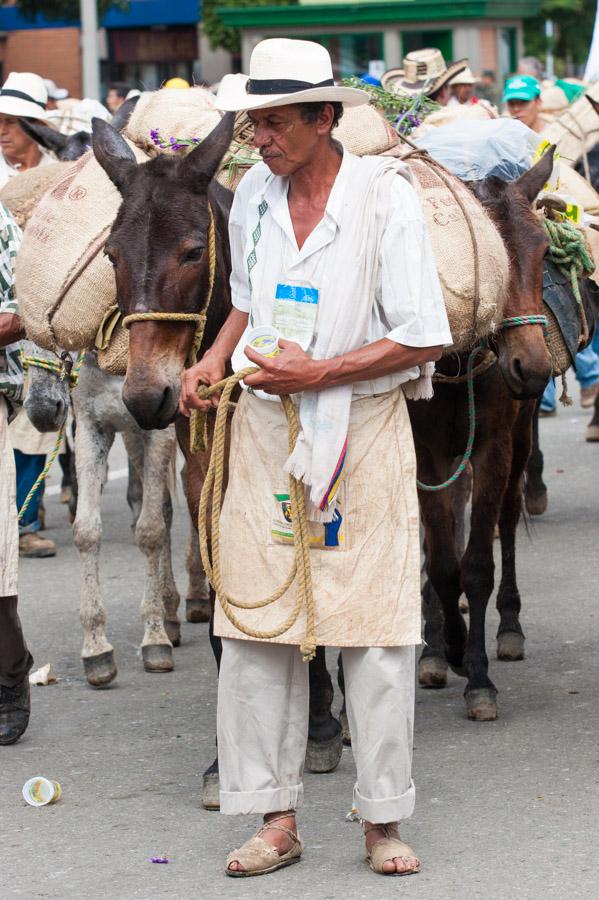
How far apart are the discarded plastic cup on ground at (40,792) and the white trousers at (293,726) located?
857mm

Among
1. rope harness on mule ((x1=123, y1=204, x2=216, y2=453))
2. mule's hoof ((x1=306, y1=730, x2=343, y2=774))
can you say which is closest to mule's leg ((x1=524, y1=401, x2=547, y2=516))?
mule's hoof ((x1=306, y1=730, x2=343, y2=774))

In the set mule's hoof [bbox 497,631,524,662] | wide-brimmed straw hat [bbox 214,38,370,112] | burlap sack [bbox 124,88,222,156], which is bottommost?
mule's hoof [bbox 497,631,524,662]

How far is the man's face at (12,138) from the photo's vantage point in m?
9.51

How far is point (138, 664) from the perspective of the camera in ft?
24.6

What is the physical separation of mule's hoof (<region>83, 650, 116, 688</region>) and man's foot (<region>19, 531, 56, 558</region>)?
293 cm

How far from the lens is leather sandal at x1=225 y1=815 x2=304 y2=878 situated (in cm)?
477

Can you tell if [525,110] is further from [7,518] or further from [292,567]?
[292,567]

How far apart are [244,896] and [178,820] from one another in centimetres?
73

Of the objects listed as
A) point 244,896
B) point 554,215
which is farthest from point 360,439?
point 554,215

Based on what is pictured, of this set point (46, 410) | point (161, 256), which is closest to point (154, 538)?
Result: point (46, 410)

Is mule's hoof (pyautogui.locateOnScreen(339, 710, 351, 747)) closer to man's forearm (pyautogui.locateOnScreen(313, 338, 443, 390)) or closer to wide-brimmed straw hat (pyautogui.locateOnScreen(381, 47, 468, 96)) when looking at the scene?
man's forearm (pyautogui.locateOnScreen(313, 338, 443, 390))

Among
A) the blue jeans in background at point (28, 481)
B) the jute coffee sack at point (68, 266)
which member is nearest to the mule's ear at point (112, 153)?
the jute coffee sack at point (68, 266)

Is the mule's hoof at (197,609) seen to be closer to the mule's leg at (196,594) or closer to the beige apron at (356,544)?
the mule's leg at (196,594)

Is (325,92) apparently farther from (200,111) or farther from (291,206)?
(200,111)
